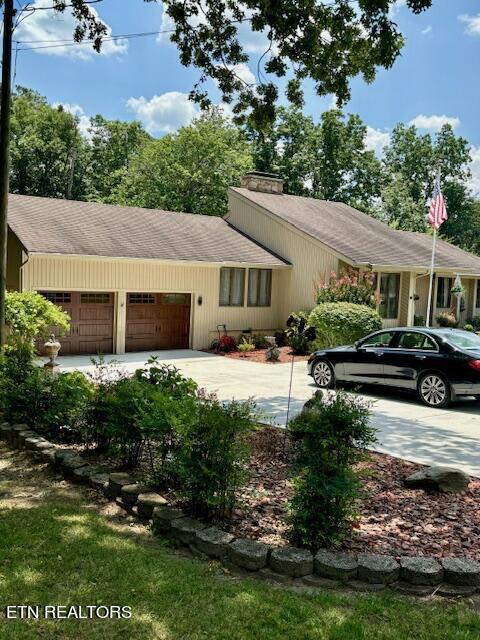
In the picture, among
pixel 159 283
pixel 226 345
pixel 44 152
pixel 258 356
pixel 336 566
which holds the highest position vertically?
pixel 44 152

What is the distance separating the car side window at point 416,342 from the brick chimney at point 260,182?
53.1 ft

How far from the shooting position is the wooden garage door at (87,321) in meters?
17.4

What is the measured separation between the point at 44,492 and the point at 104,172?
42134mm

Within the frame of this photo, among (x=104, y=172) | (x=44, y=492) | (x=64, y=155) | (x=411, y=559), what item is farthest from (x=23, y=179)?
(x=411, y=559)

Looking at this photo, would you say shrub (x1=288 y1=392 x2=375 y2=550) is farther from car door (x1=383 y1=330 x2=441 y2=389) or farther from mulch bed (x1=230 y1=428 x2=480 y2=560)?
car door (x1=383 y1=330 x2=441 y2=389)

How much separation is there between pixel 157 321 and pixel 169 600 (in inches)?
628

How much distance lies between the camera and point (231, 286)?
21.4 meters

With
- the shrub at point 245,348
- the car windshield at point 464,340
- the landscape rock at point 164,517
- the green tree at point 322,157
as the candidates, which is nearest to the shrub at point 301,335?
the shrub at point 245,348

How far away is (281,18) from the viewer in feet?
27.9

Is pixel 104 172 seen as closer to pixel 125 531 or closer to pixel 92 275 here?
pixel 92 275

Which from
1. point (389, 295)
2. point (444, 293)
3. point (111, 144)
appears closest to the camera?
point (389, 295)

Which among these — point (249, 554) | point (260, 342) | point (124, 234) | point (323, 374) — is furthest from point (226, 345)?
point (249, 554)

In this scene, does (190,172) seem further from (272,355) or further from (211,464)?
(211,464)

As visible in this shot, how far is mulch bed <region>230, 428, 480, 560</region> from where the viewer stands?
4.99 meters
